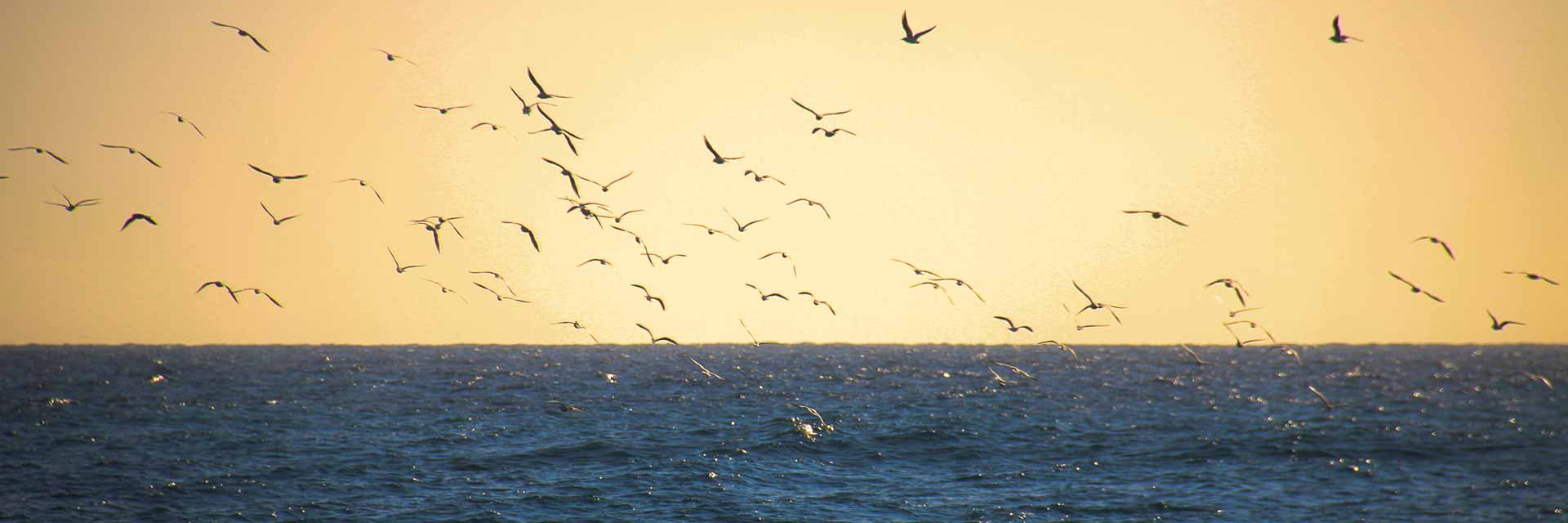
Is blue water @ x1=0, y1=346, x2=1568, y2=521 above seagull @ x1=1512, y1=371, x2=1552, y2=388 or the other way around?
the other way around

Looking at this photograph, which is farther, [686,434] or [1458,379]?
[1458,379]

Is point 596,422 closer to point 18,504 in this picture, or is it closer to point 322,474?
point 322,474

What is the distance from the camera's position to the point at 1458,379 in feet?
368

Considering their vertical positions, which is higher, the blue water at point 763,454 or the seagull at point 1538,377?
the seagull at point 1538,377

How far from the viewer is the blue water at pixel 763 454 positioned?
36.1 metres

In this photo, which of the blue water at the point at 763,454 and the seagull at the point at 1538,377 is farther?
the seagull at the point at 1538,377

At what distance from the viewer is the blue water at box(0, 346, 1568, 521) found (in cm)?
3609

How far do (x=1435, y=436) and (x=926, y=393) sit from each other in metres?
30.9

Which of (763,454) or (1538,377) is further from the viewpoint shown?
(1538,377)

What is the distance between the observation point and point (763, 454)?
149 feet

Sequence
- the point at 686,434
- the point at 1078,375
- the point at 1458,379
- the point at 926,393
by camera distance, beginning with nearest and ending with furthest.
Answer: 1. the point at 686,434
2. the point at 926,393
3. the point at 1078,375
4. the point at 1458,379

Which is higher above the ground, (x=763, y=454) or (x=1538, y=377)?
(x=1538, y=377)

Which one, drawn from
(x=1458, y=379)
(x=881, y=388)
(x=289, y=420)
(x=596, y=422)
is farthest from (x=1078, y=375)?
(x=289, y=420)

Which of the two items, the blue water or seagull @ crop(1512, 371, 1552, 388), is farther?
seagull @ crop(1512, 371, 1552, 388)
